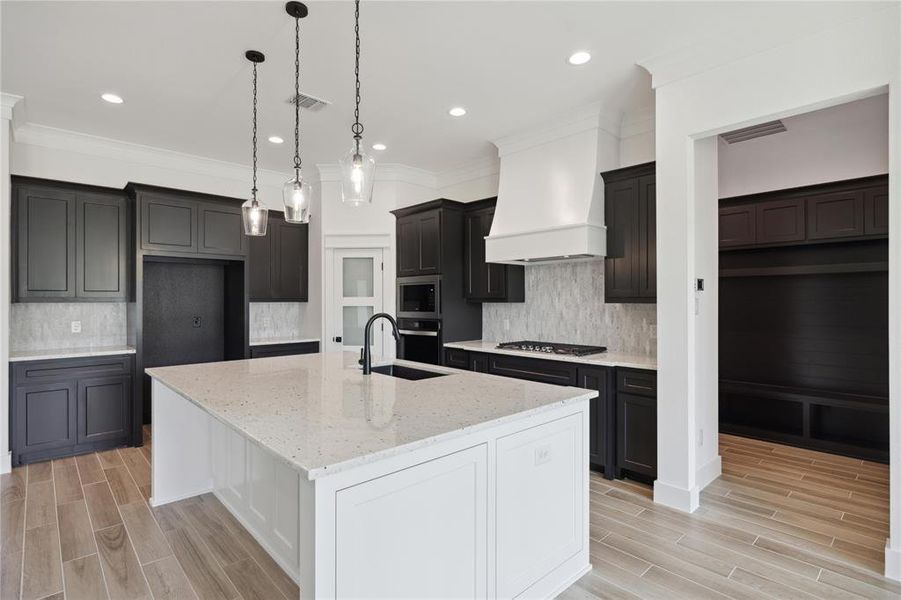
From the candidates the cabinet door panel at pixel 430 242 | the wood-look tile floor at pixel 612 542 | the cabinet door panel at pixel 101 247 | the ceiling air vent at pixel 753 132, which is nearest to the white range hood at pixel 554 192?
the cabinet door panel at pixel 430 242

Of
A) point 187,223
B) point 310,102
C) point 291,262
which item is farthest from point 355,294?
point 310,102

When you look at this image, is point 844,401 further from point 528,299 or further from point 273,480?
point 273,480

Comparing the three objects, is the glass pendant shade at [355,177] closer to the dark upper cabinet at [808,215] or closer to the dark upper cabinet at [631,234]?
the dark upper cabinet at [631,234]

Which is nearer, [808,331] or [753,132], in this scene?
[753,132]

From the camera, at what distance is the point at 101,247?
4.45 m

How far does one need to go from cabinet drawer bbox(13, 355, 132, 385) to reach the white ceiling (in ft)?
6.79

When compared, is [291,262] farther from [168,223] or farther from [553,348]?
[553,348]

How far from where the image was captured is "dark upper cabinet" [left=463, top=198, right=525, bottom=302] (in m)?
4.82

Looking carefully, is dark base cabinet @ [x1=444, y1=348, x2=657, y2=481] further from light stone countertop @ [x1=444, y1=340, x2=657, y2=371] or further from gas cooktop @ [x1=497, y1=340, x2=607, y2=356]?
gas cooktop @ [x1=497, y1=340, x2=607, y2=356]

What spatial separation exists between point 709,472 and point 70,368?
521 centimetres

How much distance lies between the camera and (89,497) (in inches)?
128

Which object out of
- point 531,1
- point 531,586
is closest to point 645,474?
point 531,586

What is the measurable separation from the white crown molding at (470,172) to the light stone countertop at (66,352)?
Answer: 3.75 meters

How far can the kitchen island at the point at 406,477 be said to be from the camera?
1431 millimetres
